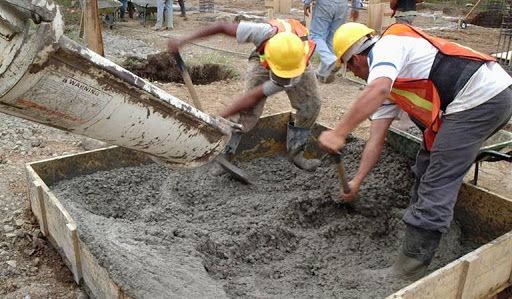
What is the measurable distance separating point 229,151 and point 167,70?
4294mm

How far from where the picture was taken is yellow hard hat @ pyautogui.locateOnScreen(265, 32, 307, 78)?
386cm

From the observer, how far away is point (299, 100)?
4.62 m

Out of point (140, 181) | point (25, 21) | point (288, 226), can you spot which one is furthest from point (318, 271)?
point (25, 21)

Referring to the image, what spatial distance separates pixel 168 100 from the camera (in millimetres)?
2502

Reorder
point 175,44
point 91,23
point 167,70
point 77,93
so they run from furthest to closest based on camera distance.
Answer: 1. point 167,70
2. point 91,23
3. point 175,44
4. point 77,93

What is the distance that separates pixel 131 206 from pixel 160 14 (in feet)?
31.1

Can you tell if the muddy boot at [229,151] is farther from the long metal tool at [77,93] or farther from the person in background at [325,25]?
the person in background at [325,25]

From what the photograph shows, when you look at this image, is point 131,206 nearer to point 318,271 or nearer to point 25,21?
point 318,271

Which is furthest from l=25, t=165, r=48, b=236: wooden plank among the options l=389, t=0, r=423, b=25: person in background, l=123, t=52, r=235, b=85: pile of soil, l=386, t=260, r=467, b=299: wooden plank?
l=389, t=0, r=423, b=25: person in background

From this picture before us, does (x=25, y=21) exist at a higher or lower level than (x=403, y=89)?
higher

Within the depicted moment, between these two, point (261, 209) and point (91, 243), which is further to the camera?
point (261, 209)

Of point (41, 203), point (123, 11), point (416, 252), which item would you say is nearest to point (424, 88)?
point (416, 252)

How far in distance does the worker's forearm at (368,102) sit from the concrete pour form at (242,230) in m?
0.87

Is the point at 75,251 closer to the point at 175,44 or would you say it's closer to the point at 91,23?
the point at 175,44
